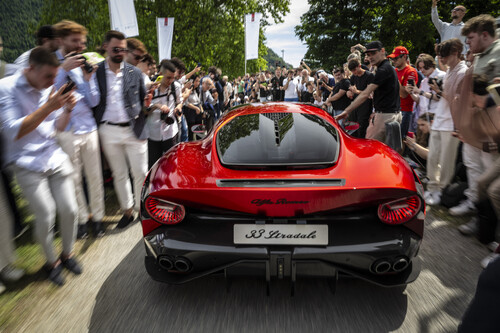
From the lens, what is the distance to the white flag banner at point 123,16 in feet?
25.3

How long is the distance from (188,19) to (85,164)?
18.4 metres

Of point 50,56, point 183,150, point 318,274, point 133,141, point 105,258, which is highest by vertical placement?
point 50,56

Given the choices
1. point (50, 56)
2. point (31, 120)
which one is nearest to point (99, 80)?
point (50, 56)

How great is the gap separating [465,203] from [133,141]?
4045 mm

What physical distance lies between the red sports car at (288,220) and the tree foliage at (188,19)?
1920cm

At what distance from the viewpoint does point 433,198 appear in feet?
14.9

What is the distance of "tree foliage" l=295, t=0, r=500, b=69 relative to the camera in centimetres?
2447

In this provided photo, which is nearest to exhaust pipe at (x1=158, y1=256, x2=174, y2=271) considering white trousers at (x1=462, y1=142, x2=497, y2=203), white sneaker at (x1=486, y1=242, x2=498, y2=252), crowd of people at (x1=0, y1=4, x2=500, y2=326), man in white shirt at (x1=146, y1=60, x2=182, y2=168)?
crowd of people at (x1=0, y1=4, x2=500, y2=326)

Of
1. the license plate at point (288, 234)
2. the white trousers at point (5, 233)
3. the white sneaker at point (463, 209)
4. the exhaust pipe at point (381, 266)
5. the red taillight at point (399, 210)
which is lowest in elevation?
the white sneaker at point (463, 209)

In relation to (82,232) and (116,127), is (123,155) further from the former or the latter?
(82,232)

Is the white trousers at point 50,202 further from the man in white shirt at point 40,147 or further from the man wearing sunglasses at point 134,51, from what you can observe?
the man wearing sunglasses at point 134,51

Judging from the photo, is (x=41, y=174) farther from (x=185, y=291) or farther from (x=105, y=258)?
(x=185, y=291)

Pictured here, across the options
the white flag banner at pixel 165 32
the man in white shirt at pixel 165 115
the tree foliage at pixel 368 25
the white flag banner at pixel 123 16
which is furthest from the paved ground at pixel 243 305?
the tree foliage at pixel 368 25

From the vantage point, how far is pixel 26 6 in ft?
193
